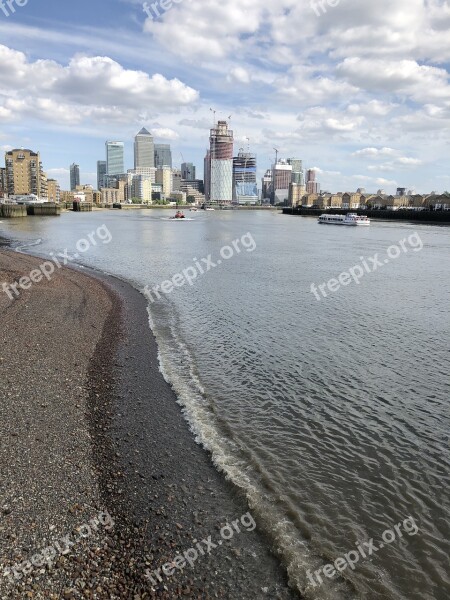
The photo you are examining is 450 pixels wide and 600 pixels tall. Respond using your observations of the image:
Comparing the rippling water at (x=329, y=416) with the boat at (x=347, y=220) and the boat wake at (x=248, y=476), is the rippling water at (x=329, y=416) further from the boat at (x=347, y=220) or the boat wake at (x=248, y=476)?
the boat at (x=347, y=220)

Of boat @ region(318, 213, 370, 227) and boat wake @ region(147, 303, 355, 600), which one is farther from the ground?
boat wake @ region(147, 303, 355, 600)

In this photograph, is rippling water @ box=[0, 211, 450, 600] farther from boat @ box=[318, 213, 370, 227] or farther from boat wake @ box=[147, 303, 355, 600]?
boat @ box=[318, 213, 370, 227]

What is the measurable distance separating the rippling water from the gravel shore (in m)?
0.65

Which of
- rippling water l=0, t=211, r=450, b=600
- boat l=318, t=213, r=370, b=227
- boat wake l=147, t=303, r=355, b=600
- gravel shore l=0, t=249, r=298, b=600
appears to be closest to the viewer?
gravel shore l=0, t=249, r=298, b=600

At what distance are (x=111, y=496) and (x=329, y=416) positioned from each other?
5.97 m

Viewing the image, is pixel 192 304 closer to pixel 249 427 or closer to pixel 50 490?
Result: pixel 249 427

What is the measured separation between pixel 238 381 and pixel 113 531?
23.7 ft

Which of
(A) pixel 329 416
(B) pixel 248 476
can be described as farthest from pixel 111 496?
(A) pixel 329 416

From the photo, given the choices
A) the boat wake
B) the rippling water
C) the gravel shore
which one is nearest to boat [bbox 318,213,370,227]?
the rippling water

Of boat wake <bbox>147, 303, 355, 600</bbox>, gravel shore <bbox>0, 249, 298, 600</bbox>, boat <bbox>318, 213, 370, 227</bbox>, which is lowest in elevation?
boat <bbox>318, 213, 370, 227</bbox>

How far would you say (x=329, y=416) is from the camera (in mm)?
11242

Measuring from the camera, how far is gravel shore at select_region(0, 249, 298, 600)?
5.88 meters

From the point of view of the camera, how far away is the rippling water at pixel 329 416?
6.97 m

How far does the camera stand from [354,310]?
2297cm
